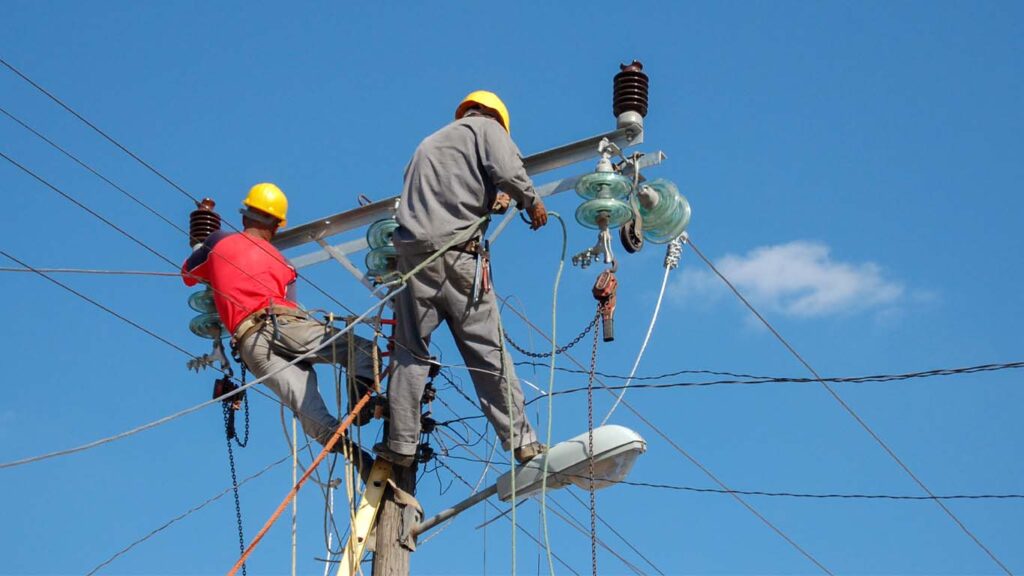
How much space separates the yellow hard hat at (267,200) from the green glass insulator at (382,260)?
78 cm

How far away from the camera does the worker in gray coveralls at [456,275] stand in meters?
9.19

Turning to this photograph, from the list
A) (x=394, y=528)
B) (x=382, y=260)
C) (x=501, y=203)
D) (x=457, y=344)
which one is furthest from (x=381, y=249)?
(x=394, y=528)

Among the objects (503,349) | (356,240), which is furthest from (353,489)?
(356,240)

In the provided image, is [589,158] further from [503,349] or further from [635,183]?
[503,349]

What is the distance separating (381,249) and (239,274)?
875mm

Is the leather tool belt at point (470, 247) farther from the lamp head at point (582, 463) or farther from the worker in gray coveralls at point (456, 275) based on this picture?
the lamp head at point (582, 463)

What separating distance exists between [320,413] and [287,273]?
1074mm

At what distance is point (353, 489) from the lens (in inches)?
377

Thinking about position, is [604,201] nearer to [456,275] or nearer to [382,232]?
[456,275]

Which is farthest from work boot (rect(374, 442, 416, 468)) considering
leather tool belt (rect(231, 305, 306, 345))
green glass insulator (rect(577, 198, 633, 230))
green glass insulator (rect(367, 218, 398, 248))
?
green glass insulator (rect(577, 198, 633, 230))

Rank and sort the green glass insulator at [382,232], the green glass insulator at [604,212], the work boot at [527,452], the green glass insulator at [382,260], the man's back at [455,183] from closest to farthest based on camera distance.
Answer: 1. the man's back at [455,183]
2. the work boot at [527,452]
3. the green glass insulator at [604,212]
4. the green glass insulator at [382,260]
5. the green glass insulator at [382,232]

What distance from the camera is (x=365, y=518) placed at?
942 centimetres

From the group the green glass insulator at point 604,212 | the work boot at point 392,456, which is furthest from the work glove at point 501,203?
the work boot at point 392,456

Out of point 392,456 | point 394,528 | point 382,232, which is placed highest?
point 382,232
